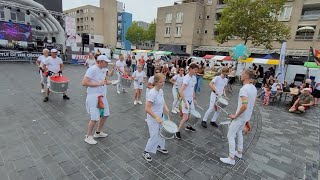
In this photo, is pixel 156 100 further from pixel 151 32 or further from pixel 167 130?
pixel 151 32

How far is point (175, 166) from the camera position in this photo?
3730mm

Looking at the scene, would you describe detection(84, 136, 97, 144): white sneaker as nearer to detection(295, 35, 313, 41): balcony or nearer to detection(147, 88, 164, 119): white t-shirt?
detection(147, 88, 164, 119): white t-shirt

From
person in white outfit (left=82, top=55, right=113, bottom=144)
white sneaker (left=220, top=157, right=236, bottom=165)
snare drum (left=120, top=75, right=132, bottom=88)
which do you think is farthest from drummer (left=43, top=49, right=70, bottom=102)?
white sneaker (left=220, top=157, right=236, bottom=165)

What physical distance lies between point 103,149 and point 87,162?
0.54m

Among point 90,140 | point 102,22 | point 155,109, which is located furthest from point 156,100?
point 102,22

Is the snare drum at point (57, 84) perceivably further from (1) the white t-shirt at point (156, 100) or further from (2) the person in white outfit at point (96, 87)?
(1) the white t-shirt at point (156, 100)

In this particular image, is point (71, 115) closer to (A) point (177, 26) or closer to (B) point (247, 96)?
(B) point (247, 96)

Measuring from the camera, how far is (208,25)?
3653cm

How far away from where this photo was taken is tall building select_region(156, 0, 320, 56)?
26219mm

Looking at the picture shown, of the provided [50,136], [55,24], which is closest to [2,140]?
[50,136]

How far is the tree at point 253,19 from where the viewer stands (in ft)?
54.7

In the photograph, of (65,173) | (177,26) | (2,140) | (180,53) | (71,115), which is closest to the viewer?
(65,173)

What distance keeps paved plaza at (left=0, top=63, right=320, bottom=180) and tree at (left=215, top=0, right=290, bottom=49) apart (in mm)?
12860

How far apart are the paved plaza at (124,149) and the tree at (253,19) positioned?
42.2 feet
